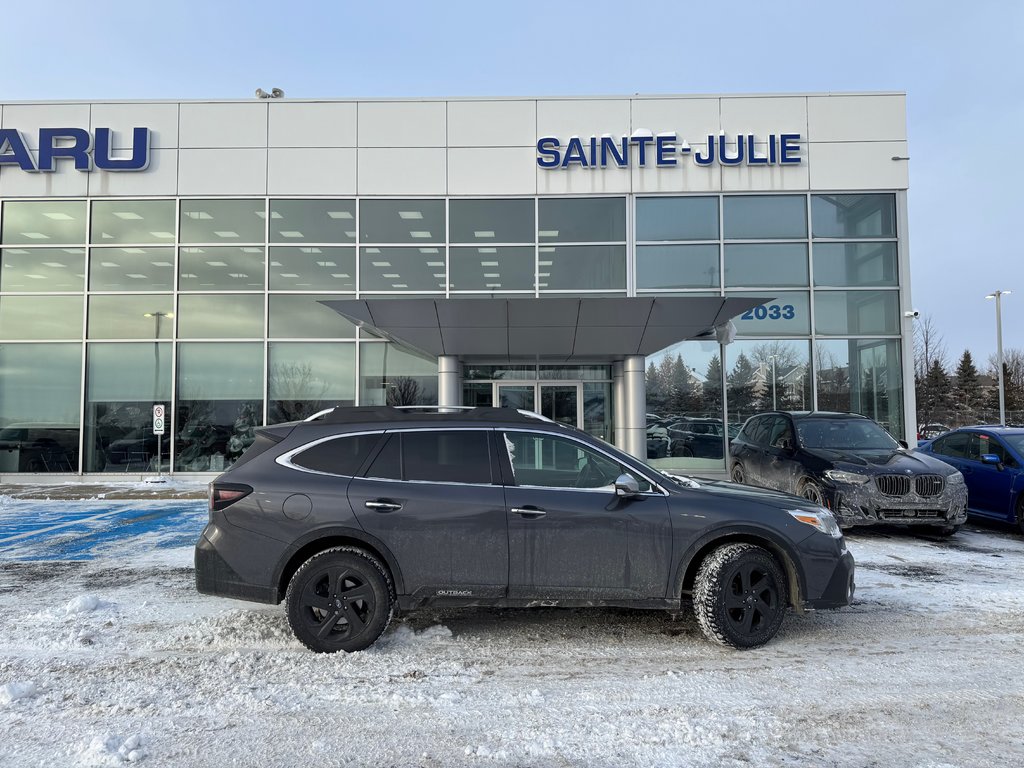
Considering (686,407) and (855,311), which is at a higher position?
(855,311)

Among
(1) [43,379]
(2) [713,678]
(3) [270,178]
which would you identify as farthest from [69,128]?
(2) [713,678]

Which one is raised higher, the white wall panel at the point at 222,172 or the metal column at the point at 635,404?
the white wall panel at the point at 222,172

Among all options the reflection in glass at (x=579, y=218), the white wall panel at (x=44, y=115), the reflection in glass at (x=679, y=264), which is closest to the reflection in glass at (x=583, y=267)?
the reflection in glass at (x=579, y=218)

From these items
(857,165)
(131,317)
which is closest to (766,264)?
(857,165)

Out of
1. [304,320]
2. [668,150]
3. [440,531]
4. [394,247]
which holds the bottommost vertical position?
[440,531]

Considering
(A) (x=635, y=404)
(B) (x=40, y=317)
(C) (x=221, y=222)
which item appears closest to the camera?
(A) (x=635, y=404)

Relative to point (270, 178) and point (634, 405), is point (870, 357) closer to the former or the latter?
point (634, 405)

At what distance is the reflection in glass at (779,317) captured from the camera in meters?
15.4

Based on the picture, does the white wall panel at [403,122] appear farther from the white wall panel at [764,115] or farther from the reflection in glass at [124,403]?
the reflection in glass at [124,403]

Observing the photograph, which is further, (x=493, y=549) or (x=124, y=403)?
(x=124, y=403)

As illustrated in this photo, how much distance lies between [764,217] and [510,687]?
47.6 ft

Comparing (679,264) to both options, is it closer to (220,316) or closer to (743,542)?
(220,316)

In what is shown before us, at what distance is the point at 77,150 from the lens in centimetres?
1559

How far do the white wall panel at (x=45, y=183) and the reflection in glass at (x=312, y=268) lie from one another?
507 centimetres
